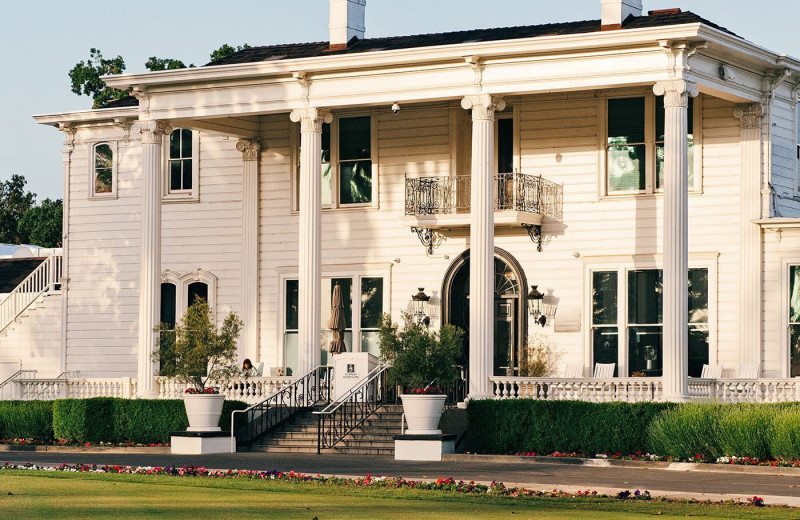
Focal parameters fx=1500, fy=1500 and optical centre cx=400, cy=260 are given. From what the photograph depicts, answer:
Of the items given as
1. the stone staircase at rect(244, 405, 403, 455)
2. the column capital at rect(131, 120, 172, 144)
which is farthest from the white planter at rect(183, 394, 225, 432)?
the column capital at rect(131, 120, 172, 144)

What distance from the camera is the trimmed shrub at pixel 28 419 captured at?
33.4m

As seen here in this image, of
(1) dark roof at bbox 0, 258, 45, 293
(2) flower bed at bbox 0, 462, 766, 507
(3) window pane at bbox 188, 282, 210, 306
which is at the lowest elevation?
(2) flower bed at bbox 0, 462, 766, 507

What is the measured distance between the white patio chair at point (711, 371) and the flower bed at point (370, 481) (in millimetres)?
11026

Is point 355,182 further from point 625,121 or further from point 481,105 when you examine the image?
point 625,121

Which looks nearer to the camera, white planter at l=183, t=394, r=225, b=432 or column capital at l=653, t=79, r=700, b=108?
column capital at l=653, t=79, r=700, b=108

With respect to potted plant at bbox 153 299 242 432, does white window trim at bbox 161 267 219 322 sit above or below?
above

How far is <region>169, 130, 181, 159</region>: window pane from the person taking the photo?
38844mm

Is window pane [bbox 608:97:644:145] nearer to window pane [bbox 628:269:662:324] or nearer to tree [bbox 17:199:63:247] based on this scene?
window pane [bbox 628:269:662:324]

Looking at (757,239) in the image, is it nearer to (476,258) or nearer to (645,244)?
(645,244)

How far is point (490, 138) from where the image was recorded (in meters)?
30.9

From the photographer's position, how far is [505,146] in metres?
34.2

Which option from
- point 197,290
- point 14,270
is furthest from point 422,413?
point 14,270

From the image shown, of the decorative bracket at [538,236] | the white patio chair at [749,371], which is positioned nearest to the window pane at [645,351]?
the white patio chair at [749,371]

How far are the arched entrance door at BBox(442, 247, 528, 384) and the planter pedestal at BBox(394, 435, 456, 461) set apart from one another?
569cm
